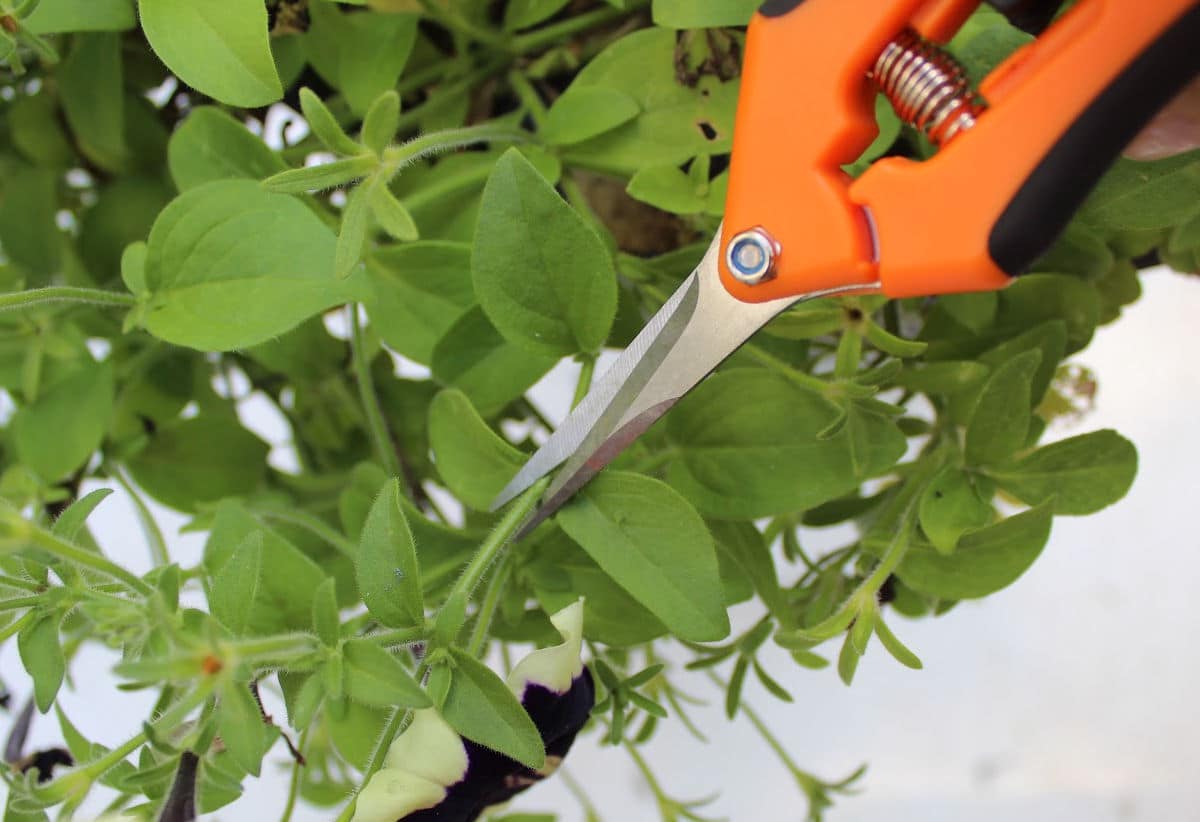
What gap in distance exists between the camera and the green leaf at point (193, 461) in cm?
45

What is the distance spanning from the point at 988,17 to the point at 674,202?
0.36ft

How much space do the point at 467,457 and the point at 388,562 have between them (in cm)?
8

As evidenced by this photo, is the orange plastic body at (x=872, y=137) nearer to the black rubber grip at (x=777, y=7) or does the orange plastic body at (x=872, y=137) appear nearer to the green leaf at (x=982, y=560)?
the black rubber grip at (x=777, y=7)

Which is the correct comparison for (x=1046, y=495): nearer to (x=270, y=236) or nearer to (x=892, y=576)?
(x=892, y=576)

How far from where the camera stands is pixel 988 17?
1.04 ft

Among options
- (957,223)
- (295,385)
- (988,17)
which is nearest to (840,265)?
(957,223)

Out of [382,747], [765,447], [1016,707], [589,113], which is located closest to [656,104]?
[589,113]

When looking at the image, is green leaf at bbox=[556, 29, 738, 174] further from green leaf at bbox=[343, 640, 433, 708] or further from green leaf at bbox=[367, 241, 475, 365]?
green leaf at bbox=[343, 640, 433, 708]

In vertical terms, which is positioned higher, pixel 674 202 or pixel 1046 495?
pixel 674 202

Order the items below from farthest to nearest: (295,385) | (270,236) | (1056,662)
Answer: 1. (1056,662)
2. (295,385)
3. (270,236)

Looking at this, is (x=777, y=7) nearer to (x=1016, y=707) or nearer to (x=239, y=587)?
(x=239, y=587)

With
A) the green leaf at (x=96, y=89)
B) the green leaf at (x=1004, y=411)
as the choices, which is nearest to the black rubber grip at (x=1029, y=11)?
the green leaf at (x=1004, y=411)

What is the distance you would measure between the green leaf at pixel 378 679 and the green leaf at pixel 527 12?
0.24 metres

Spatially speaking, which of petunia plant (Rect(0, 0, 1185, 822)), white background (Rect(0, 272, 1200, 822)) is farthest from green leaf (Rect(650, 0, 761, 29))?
white background (Rect(0, 272, 1200, 822))
